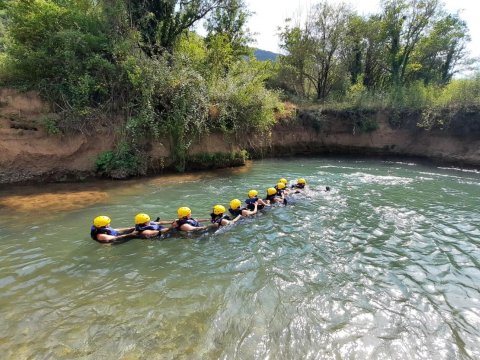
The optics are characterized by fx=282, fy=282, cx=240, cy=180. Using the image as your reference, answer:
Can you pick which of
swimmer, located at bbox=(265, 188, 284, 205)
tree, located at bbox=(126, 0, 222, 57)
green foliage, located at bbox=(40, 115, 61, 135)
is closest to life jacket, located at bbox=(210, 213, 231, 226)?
swimmer, located at bbox=(265, 188, 284, 205)

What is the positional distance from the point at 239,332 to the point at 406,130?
69.5ft

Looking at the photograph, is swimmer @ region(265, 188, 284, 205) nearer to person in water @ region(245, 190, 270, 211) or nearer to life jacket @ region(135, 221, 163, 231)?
person in water @ region(245, 190, 270, 211)

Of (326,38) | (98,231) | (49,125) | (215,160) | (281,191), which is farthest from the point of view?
(326,38)

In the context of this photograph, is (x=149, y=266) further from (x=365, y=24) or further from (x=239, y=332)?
(x=365, y=24)

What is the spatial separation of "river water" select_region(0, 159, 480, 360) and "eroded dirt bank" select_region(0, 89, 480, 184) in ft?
6.93

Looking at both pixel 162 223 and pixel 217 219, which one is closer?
pixel 162 223

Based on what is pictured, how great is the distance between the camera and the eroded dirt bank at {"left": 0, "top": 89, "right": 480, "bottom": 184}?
38.3ft

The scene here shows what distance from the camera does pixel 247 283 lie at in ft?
18.6

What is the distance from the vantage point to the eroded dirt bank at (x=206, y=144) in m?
11.7

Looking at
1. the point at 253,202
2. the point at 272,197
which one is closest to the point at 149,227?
the point at 253,202

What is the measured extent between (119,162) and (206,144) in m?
4.61

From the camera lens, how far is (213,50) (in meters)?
17.8

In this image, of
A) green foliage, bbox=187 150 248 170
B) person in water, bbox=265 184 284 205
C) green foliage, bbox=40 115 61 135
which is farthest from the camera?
green foliage, bbox=187 150 248 170

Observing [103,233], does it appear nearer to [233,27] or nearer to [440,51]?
[233,27]
